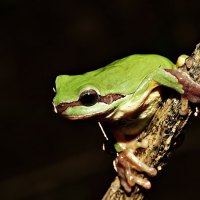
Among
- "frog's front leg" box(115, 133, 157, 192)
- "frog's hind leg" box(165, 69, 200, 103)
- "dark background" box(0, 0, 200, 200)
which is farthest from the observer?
"dark background" box(0, 0, 200, 200)

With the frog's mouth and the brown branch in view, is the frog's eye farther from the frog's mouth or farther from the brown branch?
the brown branch

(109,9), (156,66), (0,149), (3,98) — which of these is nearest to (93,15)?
(109,9)

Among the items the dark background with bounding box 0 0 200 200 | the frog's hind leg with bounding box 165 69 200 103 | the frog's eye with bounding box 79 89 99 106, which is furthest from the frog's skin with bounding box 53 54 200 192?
the dark background with bounding box 0 0 200 200

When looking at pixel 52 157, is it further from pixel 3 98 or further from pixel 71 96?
pixel 71 96

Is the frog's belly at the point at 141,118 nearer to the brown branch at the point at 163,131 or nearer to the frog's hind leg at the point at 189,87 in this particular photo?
the brown branch at the point at 163,131

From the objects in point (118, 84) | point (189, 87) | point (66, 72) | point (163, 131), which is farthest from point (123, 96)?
point (66, 72)

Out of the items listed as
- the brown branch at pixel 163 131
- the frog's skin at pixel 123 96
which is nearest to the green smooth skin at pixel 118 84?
the frog's skin at pixel 123 96
